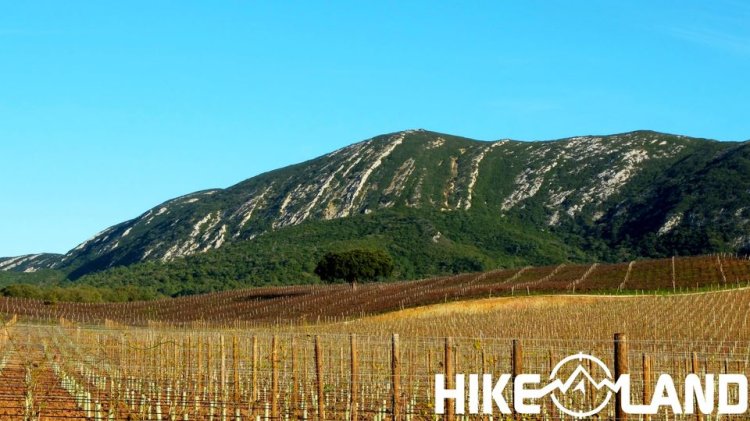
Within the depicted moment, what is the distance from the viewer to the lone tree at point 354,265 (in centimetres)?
9256

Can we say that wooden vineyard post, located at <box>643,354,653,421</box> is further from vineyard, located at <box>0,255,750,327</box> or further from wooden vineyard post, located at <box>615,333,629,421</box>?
vineyard, located at <box>0,255,750,327</box>

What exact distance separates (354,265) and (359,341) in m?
56.0

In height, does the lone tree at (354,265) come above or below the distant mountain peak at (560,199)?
below

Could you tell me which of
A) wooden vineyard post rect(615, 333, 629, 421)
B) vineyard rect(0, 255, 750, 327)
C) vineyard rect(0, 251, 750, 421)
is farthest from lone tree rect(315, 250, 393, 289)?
wooden vineyard post rect(615, 333, 629, 421)

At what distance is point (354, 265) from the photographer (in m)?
92.6

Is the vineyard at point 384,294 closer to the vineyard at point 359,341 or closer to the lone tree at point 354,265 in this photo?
the vineyard at point 359,341

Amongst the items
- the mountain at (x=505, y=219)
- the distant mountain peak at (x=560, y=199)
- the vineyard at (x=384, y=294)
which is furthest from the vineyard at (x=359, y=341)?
the distant mountain peak at (x=560, y=199)

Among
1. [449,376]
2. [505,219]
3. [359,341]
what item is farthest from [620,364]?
[505,219]

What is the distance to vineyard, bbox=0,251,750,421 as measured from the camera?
19109 mm

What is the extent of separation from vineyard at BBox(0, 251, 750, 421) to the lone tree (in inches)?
70.6

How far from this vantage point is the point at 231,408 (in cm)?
2075

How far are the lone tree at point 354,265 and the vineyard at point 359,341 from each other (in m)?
1.79

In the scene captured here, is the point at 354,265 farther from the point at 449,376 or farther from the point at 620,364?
the point at 620,364

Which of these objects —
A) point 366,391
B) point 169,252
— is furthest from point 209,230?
point 366,391
